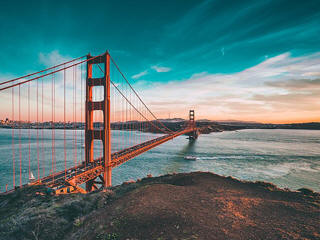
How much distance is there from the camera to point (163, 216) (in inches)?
285

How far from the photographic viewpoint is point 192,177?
14.9m

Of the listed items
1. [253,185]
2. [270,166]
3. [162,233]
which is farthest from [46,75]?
[270,166]

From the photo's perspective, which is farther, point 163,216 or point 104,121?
point 104,121

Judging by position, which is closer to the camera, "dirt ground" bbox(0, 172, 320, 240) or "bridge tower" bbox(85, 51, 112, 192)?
"dirt ground" bbox(0, 172, 320, 240)

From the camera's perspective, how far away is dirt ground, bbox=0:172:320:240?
6.31m

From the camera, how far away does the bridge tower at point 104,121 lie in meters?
16.3

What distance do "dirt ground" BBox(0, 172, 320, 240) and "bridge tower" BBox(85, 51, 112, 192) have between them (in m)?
6.35

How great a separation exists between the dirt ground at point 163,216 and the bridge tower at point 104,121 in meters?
6.35

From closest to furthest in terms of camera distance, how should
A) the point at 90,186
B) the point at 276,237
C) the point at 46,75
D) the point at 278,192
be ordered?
the point at 276,237
the point at 278,192
the point at 46,75
the point at 90,186

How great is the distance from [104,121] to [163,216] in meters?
11.5

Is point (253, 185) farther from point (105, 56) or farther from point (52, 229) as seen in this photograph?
point (105, 56)

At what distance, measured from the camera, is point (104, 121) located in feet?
53.4

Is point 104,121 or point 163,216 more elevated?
point 104,121

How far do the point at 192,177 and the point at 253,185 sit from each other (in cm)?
490
